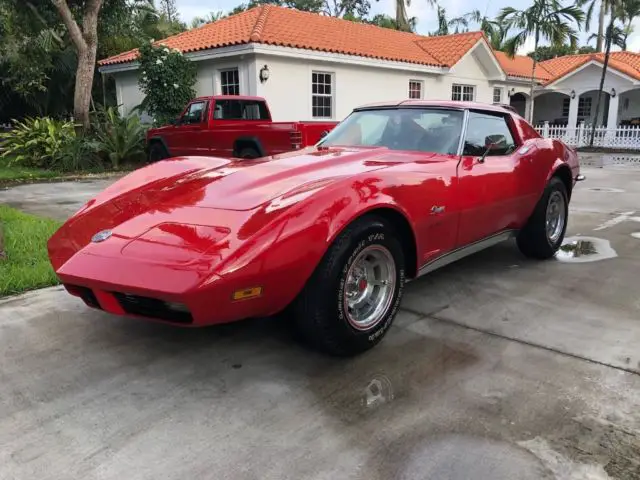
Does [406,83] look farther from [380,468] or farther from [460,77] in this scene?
[380,468]

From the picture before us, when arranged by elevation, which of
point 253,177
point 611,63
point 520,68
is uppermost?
point 520,68

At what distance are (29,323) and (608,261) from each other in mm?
4996

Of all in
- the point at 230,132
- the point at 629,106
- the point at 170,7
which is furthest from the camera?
the point at 170,7

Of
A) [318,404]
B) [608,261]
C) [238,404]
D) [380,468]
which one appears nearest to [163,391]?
[238,404]

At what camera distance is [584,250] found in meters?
5.65

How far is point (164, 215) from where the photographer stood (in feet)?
10.1

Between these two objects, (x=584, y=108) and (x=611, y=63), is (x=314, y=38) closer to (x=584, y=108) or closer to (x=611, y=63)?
(x=611, y=63)

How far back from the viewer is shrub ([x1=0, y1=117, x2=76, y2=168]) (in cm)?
1416

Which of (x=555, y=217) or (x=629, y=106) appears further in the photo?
(x=629, y=106)

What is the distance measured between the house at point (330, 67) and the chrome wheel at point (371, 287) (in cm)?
1229

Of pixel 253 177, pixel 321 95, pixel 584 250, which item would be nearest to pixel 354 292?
pixel 253 177

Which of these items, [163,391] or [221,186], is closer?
[163,391]

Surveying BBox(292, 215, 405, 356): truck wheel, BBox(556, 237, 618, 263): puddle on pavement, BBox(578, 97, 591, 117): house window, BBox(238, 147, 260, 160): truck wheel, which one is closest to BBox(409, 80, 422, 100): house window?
BBox(238, 147, 260, 160): truck wheel

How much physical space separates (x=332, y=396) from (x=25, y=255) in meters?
3.77
